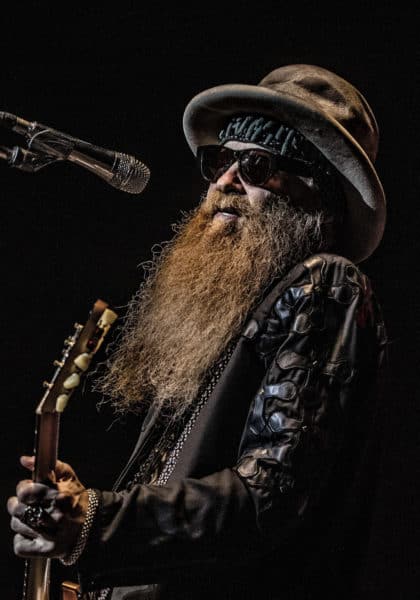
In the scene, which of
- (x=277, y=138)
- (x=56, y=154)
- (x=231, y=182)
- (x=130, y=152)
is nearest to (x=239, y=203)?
(x=231, y=182)

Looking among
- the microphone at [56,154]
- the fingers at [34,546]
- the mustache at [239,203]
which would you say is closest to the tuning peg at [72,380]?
the fingers at [34,546]

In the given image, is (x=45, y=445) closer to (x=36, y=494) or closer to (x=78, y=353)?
(x=36, y=494)

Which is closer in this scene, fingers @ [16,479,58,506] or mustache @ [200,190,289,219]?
fingers @ [16,479,58,506]

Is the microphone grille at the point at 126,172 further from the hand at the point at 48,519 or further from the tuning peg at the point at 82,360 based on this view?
the hand at the point at 48,519

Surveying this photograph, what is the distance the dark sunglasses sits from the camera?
2162 millimetres

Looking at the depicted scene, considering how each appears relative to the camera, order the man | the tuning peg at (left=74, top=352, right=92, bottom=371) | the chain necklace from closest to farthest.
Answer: the tuning peg at (left=74, top=352, right=92, bottom=371) → the man → the chain necklace

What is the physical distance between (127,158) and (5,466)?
176 centimetres

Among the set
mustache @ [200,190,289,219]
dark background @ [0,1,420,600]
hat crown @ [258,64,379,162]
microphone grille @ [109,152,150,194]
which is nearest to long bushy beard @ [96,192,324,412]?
mustache @ [200,190,289,219]

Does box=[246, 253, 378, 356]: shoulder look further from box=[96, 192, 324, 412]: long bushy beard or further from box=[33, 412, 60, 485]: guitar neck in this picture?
box=[33, 412, 60, 485]: guitar neck

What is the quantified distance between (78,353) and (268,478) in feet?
1.49

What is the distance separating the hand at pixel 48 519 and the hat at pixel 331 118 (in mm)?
1044

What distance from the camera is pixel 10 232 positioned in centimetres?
329

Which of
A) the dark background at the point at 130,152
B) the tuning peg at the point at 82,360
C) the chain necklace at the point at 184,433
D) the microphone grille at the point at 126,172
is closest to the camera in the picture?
the tuning peg at the point at 82,360

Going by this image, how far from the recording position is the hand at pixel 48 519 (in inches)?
64.7
